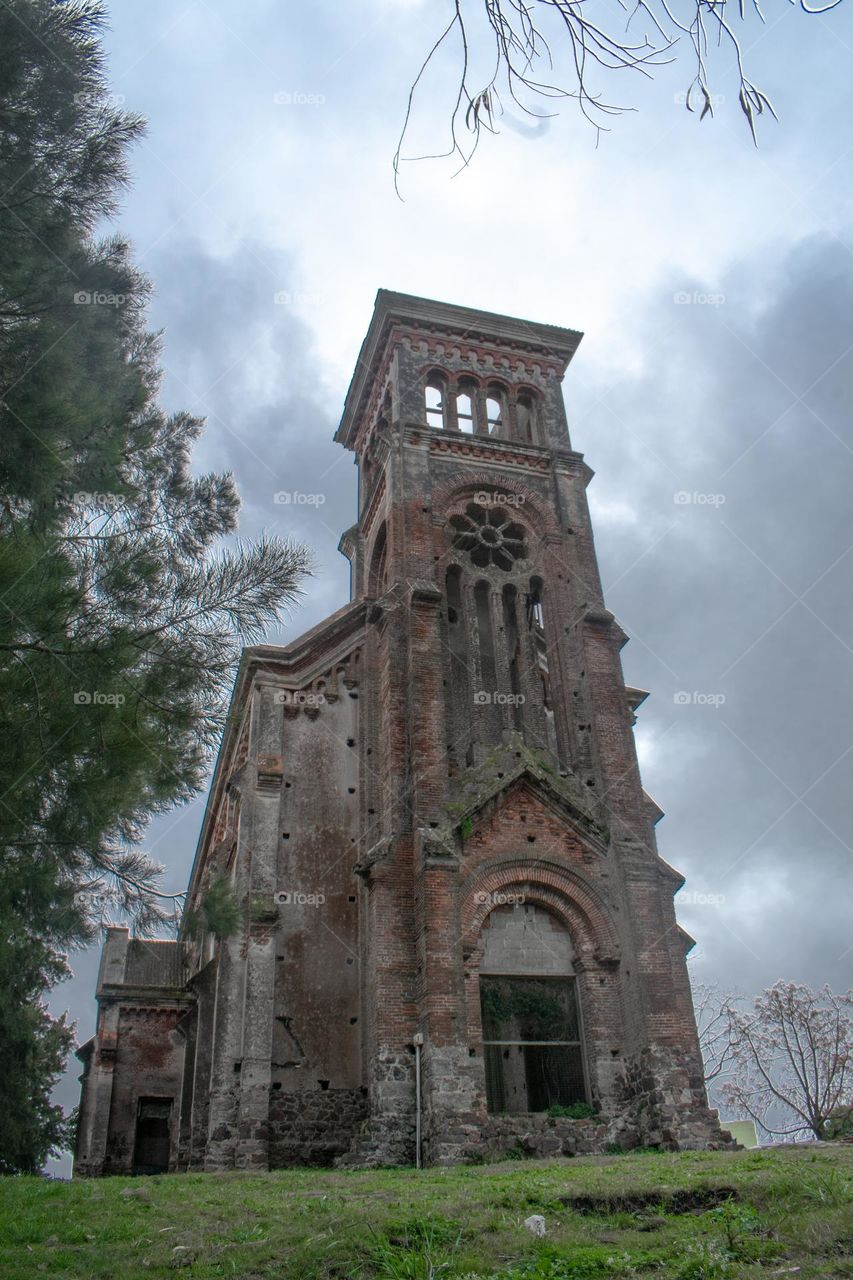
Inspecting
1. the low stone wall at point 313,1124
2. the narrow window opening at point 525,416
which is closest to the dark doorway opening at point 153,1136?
the low stone wall at point 313,1124

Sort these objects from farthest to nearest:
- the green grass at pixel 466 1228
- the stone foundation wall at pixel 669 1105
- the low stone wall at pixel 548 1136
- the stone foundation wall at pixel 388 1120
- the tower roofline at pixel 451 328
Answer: the tower roofline at pixel 451 328, the stone foundation wall at pixel 669 1105, the stone foundation wall at pixel 388 1120, the low stone wall at pixel 548 1136, the green grass at pixel 466 1228

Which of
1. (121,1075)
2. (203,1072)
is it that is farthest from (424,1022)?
(121,1075)

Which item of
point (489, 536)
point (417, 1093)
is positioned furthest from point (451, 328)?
point (417, 1093)

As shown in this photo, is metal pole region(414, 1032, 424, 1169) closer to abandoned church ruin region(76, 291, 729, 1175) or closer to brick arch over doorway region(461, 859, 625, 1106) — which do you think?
abandoned church ruin region(76, 291, 729, 1175)

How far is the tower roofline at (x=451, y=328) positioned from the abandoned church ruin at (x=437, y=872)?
0.27 ft

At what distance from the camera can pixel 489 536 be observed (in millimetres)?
24078

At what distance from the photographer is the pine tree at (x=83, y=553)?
789 cm

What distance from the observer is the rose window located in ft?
78.7

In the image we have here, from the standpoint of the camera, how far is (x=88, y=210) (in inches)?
397

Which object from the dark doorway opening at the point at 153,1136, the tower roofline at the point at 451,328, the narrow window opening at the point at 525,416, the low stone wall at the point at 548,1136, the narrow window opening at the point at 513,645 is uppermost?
the tower roofline at the point at 451,328

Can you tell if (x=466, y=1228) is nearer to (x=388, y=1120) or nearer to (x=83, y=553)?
(x=83, y=553)

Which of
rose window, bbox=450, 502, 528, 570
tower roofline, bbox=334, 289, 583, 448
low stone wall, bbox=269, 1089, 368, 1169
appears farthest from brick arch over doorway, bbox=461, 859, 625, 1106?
tower roofline, bbox=334, 289, 583, 448

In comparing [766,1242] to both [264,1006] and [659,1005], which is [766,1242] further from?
[264,1006]

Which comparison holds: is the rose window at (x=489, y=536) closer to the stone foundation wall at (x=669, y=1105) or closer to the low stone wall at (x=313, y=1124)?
the stone foundation wall at (x=669, y=1105)
